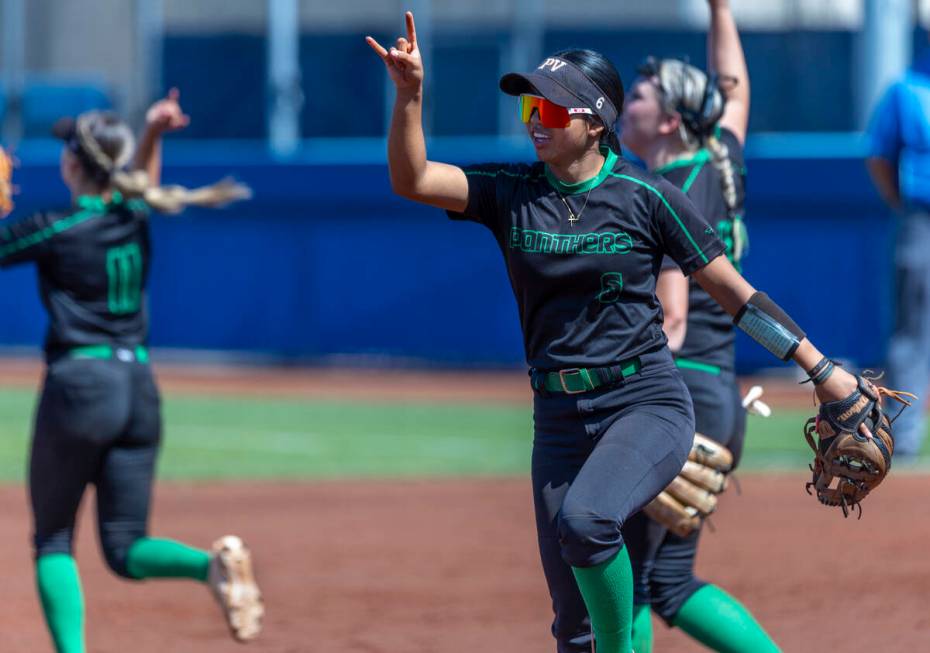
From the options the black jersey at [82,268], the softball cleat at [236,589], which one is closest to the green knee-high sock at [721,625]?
the softball cleat at [236,589]

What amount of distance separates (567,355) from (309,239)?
13.4 m

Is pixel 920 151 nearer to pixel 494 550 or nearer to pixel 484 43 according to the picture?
pixel 494 550

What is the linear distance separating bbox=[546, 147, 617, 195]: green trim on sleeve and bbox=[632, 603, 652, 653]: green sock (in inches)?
54.7

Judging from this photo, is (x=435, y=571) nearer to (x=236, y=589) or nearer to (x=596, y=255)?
(x=236, y=589)

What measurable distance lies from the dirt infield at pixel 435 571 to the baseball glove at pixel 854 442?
5.95 ft

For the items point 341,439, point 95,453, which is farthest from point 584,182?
point 341,439

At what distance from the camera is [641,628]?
196 inches

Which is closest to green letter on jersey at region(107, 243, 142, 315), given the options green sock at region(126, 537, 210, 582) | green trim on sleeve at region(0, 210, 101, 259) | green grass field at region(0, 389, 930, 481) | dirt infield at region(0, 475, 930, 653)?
green trim on sleeve at region(0, 210, 101, 259)

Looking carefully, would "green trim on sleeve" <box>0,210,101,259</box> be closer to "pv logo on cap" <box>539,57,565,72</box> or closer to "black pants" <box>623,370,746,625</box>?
"pv logo on cap" <box>539,57,565,72</box>

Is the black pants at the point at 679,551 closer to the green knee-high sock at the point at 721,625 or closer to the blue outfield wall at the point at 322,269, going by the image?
the green knee-high sock at the point at 721,625

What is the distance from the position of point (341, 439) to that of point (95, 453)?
23.6 feet

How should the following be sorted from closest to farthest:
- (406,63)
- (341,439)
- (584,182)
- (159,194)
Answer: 1. (406,63)
2. (584,182)
3. (159,194)
4. (341,439)

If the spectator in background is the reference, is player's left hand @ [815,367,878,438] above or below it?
above

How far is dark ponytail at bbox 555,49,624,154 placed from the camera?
4.48m
